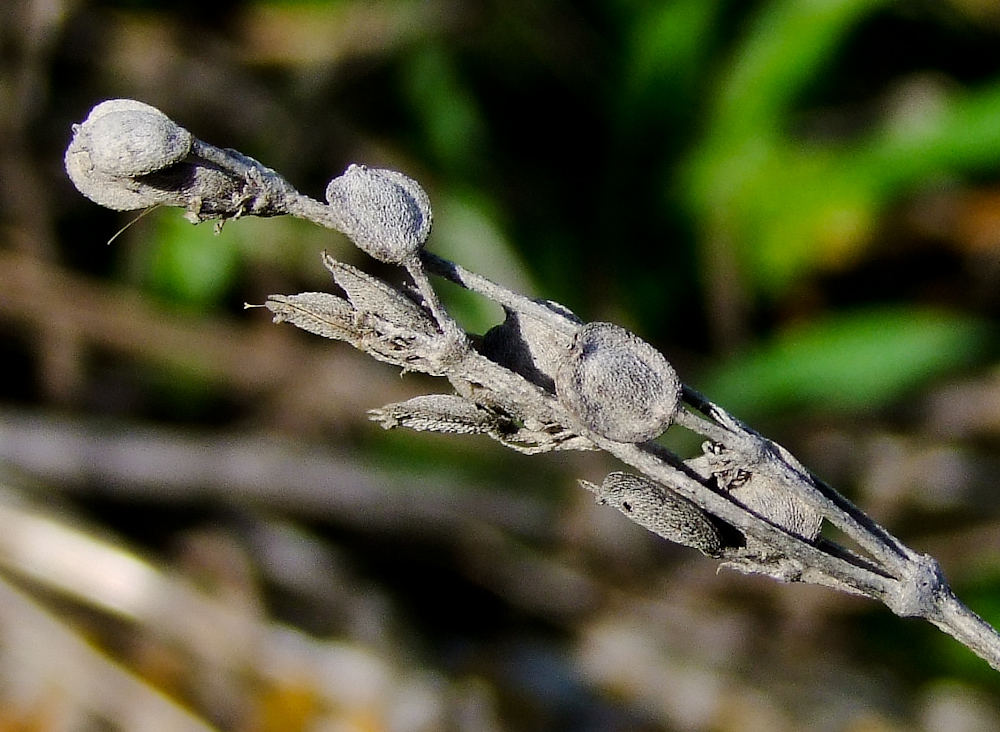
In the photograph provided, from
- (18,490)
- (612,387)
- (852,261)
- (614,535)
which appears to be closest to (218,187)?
(612,387)

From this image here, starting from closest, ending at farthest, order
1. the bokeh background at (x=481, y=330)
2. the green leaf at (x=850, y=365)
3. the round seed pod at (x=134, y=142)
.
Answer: the round seed pod at (x=134, y=142) → the bokeh background at (x=481, y=330) → the green leaf at (x=850, y=365)

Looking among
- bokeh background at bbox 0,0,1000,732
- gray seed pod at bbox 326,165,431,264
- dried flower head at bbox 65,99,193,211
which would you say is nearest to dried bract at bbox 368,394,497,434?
gray seed pod at bbox 326,165,431,264

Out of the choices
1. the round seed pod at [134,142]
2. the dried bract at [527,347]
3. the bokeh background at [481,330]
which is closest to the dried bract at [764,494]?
the dried bract at [527,347]

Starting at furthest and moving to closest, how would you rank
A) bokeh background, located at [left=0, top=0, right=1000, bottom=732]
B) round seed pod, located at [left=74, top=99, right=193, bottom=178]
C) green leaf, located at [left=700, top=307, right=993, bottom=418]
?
green leaf, located at [left=700, top=307, right=993, bottom=418] → bokeh background, located at [left=0, top=0, right=1000, bottom=732] → round seed pod, located at [left=74, top=99, right=193, bottom=178]

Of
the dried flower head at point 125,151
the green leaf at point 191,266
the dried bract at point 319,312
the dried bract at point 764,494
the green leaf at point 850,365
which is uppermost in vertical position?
the green leaf at point 850,365

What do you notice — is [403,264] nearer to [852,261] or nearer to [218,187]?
[218,187]

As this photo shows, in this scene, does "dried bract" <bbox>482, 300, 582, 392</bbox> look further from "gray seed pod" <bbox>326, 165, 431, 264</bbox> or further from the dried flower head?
the dried flower head

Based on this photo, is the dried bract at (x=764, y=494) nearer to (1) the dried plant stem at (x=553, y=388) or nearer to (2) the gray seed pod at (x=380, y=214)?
(1) the dried plant stem at (x=553, y=388)
